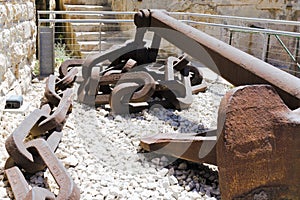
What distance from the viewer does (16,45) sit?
3.65 metres

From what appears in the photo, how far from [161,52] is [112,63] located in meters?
3.54

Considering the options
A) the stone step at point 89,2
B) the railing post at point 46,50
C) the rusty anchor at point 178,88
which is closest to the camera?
the rusty anchor at point 178,88

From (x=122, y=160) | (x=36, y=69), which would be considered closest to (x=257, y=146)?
(x=122, y=160)

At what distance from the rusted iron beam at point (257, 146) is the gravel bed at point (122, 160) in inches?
40.0

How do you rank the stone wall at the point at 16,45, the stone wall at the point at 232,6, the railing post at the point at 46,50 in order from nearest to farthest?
the stone wall at the point at 16,45, the railing post at the point at 46,50, the stone wall at the point at 232,6

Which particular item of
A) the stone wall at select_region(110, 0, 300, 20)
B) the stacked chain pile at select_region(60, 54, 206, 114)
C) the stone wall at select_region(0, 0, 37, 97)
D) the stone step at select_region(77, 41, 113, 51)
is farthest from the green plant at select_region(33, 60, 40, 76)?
the stone wall at select_region(110, 0, 300, 20)

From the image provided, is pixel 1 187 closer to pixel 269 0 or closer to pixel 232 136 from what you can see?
pixel 232 136

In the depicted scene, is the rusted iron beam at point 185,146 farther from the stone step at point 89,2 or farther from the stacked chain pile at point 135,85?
the stone step at point 89,2

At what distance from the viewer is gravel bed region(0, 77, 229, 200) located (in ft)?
7.30

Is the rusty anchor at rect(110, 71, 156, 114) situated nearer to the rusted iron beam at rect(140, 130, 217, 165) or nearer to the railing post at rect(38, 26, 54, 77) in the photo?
the rusted iron beam at rect(140, 130, 217, 165)

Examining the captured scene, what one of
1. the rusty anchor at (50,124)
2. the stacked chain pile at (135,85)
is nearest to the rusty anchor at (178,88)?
the stacked chain pile at (135,85)

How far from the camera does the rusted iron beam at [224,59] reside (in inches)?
64.8

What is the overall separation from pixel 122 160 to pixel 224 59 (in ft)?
3.08

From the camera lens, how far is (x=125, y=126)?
10.3 feet
